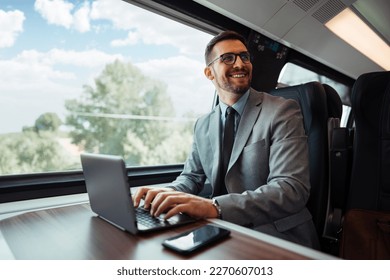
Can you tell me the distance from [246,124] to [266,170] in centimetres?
24

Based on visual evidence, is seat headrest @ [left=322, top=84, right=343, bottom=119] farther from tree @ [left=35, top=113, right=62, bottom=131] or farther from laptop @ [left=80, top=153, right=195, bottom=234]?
tree @ [left=35, top=113, right=62, bottom=131]

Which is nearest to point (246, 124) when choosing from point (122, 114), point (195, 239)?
point (195, 239)

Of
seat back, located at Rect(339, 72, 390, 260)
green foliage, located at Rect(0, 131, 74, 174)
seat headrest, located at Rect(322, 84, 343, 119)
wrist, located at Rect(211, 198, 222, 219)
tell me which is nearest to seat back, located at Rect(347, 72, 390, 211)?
seat back, located at Rect(339, 72, 390, 260)

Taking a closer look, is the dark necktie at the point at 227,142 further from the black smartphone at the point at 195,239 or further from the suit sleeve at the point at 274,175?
the black smartphone at the point at 195,239

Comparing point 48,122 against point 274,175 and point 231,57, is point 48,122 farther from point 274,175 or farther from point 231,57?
point 274,175

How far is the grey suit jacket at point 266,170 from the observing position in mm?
1031

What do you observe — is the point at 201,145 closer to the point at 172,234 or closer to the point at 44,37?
the point at 172,234

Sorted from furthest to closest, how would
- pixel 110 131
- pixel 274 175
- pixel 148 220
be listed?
pixel 110 131, pixel 274 175, pixel 148 220

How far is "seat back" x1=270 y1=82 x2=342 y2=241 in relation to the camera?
1.45 metres

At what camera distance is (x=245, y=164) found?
1.29 meters

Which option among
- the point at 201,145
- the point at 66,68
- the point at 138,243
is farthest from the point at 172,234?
the point at 66,68

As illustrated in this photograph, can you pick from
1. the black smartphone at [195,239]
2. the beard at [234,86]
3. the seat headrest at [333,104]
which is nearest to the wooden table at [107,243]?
the black smartphone at [195,239]

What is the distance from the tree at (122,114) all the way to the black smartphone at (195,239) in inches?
49.2

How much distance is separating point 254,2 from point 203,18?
1.27 ft
